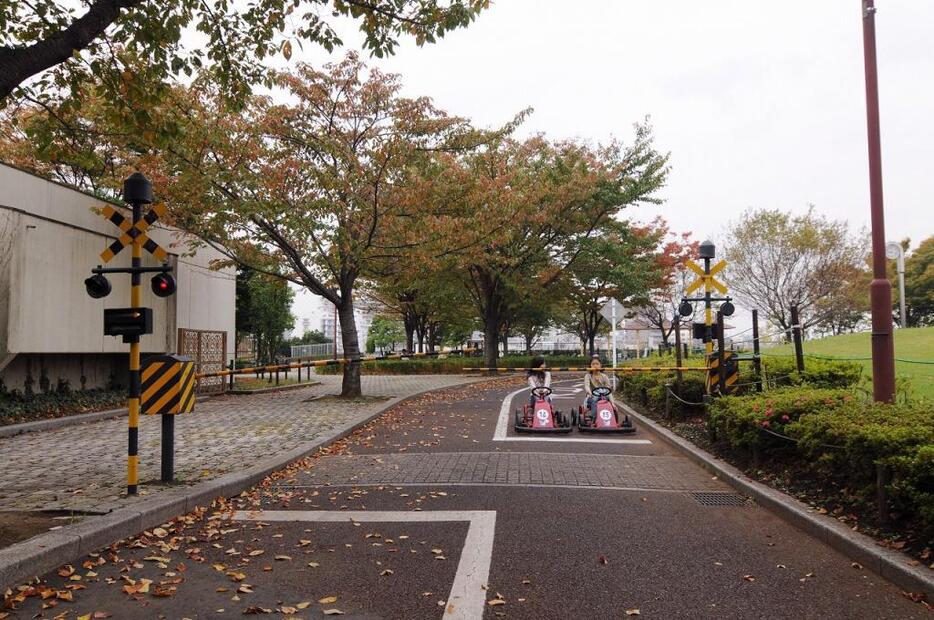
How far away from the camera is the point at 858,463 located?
516cm

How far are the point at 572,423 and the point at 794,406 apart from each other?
496 cm

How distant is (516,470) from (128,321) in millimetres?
4506

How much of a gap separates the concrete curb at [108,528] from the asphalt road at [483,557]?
6.4 inches

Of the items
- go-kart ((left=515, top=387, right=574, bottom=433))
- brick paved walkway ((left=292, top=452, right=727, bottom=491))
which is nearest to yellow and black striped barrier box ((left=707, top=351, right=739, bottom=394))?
brick paved walkway ((left=292, top=452, right=727, bottom=491))

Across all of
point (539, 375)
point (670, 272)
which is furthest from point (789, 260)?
point (539, 375)

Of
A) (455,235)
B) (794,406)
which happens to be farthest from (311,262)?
(794,406)

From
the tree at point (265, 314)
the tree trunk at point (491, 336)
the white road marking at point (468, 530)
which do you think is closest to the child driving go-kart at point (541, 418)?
the white road marking at point (468, 530)

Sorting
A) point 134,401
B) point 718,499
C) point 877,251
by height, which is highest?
point 877,251

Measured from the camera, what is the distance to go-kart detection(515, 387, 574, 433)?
10844mm

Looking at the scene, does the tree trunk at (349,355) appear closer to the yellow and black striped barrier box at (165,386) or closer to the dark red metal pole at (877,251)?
the yellow and black striped barrier box at (165,386)

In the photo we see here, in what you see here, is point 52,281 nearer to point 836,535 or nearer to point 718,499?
point 718,499

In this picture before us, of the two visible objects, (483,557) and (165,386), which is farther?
(165,386)

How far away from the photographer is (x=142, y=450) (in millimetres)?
8992

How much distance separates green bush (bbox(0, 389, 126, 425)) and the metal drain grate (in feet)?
36.7
